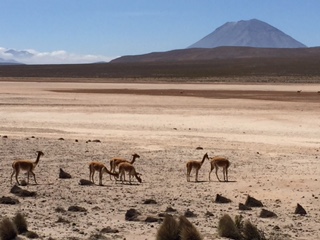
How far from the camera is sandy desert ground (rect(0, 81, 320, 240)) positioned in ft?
34.9

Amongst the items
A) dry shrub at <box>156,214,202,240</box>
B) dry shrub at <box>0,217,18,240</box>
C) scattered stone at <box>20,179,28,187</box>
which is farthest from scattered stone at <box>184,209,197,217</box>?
scattered stone at <box>20,179,28,187</box>

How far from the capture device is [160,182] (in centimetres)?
1442

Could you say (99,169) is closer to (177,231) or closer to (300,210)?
(300,210)

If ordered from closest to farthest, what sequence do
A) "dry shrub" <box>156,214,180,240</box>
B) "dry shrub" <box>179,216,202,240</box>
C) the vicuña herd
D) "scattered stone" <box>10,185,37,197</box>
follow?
1. "dry shrub" <box>179,216,202,240</box>
2. "dry shrub" <box>156,214,180,240</box>
3. "scattered stone" <box>10,185,37,197</box>
4. the vicuña herd

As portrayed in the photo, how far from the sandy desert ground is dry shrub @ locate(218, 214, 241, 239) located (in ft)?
0.64

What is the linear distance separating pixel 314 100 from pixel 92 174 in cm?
3290

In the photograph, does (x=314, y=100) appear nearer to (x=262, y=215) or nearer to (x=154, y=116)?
(x=154, y=116)

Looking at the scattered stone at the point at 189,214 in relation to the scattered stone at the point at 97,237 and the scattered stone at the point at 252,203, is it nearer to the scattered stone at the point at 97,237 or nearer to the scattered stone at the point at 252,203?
the scattered stone at the point at 252,203

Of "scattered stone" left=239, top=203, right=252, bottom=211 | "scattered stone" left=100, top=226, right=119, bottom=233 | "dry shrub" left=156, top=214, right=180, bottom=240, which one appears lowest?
"scattered stone" left=239, top=203, right=252, bottom=211

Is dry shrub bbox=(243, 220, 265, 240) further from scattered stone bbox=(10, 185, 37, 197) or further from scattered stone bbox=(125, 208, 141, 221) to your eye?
scattered stone bbox=(10, 185, 37, 197)

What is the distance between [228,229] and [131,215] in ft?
5.92

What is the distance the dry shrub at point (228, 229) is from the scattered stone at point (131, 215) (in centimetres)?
157

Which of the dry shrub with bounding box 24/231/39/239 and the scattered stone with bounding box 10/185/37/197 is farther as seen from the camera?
the scattered stone with bounding box 10/185/37/197

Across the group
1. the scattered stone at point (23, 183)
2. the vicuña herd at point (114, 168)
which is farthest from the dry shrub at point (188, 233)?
the scattered stone at point (23, 183)
